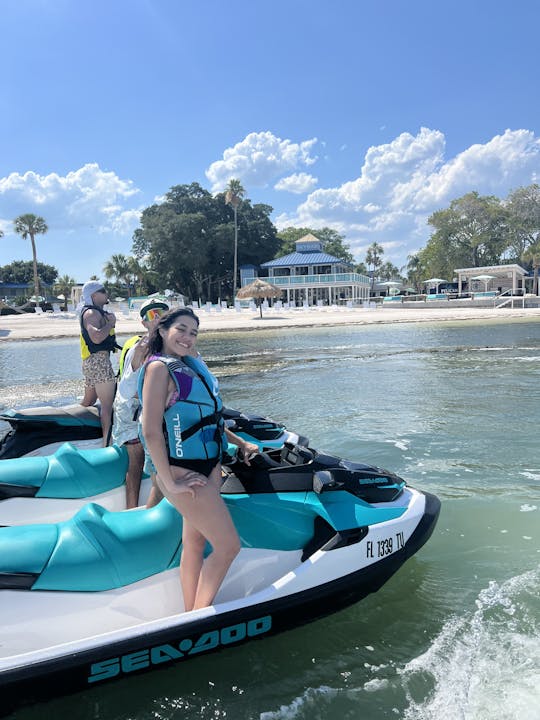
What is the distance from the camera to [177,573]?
2.79 m

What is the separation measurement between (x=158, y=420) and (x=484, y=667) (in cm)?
239

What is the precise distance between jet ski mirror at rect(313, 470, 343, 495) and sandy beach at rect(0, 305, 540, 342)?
28.5 m

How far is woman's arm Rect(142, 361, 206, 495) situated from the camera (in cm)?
233

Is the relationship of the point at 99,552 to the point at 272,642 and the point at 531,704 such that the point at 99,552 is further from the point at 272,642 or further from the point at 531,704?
the point at 531,704

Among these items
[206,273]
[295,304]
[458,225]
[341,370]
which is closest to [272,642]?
[341,370]

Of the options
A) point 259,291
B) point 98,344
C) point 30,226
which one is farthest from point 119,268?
point 98,344

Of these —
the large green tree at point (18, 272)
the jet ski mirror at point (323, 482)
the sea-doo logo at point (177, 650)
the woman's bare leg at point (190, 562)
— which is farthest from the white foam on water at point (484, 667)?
the large green tree at point (18, 272)

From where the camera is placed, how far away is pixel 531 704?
273cm

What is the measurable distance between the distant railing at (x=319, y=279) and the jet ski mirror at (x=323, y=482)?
5314 cm

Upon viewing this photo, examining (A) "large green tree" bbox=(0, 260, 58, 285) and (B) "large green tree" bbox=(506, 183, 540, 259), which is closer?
(B) "large green tree" bbox=(506, 183, 540, 259)

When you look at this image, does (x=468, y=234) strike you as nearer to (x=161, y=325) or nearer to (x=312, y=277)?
(x=312, y=277)

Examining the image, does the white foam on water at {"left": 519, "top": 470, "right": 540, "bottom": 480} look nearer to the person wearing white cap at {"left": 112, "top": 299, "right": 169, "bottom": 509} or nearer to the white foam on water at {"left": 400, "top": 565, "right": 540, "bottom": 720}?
the white foam on water at {"left": 400, "top": 565, "right": 540, "bottom": 720}

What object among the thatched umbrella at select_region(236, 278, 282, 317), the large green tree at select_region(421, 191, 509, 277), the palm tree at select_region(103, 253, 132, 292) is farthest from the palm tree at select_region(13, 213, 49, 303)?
the large green tree at select_region(421, 191, 509, 277)

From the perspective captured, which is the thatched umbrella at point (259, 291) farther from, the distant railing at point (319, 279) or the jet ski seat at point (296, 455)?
the jet ski seat at point (296, 455)
